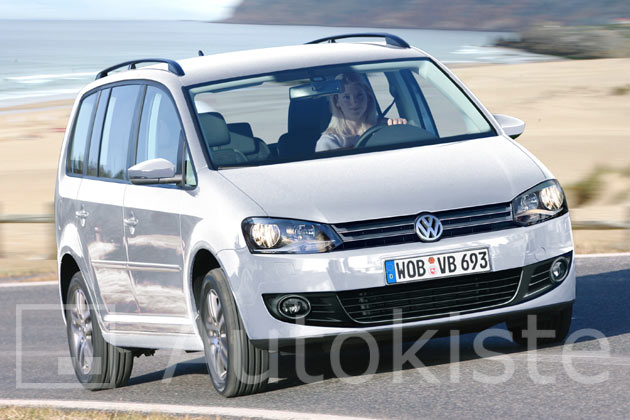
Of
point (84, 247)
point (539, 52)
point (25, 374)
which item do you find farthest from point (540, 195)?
point (539, 52)

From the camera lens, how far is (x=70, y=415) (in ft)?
21.1

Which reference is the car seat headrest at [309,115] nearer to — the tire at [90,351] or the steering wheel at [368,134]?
the steering wheel at [368,134]

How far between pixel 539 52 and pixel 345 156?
9577cm

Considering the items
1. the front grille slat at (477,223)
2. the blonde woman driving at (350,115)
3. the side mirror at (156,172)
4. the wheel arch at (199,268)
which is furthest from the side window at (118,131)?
the front grille slat at (477,223)

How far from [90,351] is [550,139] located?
87.0ft

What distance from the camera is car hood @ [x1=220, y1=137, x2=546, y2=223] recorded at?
20.0ft

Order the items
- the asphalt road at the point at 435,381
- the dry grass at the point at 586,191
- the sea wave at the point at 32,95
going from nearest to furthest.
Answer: the asphalt road at the point at 435,381
the dry grass at the point at 586,191
the sea wave at the point at 32,95

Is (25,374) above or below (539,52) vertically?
above

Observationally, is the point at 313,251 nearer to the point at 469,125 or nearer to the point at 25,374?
the point at 469,125

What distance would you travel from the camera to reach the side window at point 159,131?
7.03 meters

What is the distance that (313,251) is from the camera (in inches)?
237

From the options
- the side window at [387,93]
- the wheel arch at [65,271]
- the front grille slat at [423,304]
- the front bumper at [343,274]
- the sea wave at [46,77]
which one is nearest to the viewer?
the front bumper at [343,274]

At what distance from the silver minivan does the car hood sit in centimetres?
1

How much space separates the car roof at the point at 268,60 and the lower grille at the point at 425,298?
187cm
